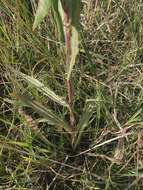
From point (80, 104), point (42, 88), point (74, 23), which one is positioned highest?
point (74, 23)

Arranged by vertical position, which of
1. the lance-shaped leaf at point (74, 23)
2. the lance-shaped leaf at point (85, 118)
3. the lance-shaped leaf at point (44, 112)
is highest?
the lance-shaped leaf at point (74, 23)

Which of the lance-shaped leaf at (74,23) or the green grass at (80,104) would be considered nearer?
the lance-shaped leaf at (74,23)

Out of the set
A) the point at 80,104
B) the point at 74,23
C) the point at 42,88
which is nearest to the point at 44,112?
the point at 42,88

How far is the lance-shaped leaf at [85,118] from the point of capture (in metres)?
1.02

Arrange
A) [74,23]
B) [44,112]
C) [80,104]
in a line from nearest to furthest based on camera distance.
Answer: [74,23] → [44,112] → [80,104]

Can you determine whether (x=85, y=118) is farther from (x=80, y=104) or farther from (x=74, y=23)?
(x=74, y=23)

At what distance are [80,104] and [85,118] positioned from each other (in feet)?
0.38

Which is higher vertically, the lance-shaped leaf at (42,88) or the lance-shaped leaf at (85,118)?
the lance-shaped leaf at (42,88)

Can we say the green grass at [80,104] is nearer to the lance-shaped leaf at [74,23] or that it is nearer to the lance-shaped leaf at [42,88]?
the lance-shaped leaf at [42,88]

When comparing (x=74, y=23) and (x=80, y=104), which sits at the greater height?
(x=74, y=23)

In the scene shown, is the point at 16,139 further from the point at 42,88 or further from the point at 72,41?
the point at 72,41

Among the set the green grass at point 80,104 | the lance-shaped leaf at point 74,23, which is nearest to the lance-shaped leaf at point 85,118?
the green grass at point 80,104

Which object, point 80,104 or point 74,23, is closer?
point 74,23

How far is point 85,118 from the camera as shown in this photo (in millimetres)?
1021
